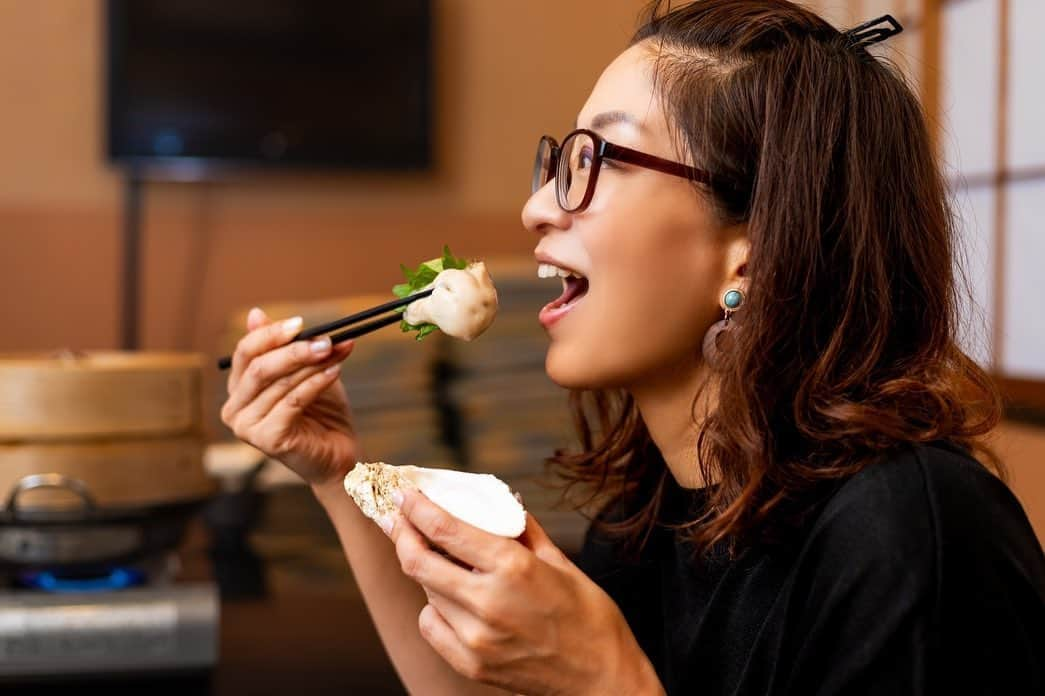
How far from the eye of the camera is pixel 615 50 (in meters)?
5.30

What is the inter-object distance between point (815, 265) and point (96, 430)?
3.30ft

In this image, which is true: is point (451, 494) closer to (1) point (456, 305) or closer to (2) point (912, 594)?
(1) point (456, 305)

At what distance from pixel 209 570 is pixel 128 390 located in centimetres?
44

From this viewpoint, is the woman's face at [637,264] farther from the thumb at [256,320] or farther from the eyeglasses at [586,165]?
the thumb at [256,320]

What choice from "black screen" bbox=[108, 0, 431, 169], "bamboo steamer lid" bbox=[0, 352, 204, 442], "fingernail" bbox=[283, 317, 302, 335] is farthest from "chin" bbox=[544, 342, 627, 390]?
"black screen" bbox=[108, 0, 431, 169]

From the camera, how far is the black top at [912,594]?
937mm

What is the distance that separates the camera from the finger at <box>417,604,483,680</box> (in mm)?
980

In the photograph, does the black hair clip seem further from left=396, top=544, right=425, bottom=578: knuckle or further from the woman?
left=396, top=544, right=425, bottom=578: knuckle

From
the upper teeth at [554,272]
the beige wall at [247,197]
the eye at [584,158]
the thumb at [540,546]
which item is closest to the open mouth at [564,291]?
the upper teeth at [554,272]

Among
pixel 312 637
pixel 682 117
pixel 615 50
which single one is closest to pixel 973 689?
pixel 682 117

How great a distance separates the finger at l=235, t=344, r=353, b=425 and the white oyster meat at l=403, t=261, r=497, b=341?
97mm

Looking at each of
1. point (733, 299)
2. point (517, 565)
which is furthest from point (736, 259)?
point (517, 565)

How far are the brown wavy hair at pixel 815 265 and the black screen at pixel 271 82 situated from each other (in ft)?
12.2

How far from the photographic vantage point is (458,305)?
127 centimetres
